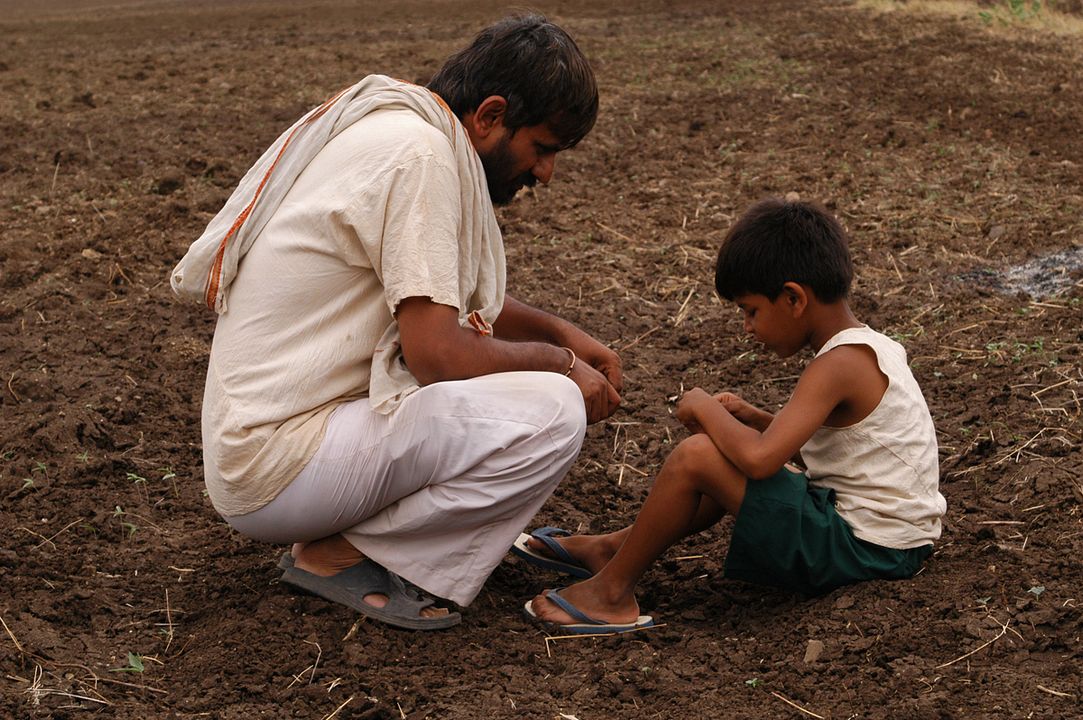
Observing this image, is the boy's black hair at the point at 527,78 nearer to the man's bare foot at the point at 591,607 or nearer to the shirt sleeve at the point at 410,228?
the shirt sleeve at the point at 410,228

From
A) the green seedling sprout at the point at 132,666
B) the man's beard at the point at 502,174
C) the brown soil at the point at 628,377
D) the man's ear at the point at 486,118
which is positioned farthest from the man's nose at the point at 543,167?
the green seedling sprout at the point at 132,666

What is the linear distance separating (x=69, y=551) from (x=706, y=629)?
176 cm

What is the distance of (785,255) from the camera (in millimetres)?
2889

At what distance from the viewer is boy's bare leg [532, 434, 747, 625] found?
2.86 meters

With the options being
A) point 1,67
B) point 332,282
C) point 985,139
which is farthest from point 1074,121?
point 1,67

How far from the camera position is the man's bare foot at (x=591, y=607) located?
299 cm

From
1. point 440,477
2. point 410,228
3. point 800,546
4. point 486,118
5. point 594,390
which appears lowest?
point 800,546

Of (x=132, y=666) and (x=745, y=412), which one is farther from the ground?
(x=745, y=412)

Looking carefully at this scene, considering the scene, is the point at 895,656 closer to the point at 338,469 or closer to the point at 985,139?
the point at 338,469

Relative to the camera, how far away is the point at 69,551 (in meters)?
3.40

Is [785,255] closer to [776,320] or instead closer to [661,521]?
[776,320]

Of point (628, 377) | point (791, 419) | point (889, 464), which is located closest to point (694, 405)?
point (791, 419)

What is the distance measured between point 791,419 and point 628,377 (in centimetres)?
190

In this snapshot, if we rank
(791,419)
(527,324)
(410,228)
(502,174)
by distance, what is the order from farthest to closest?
(527,324) < (502,174) < (791,419) < (410,228)
